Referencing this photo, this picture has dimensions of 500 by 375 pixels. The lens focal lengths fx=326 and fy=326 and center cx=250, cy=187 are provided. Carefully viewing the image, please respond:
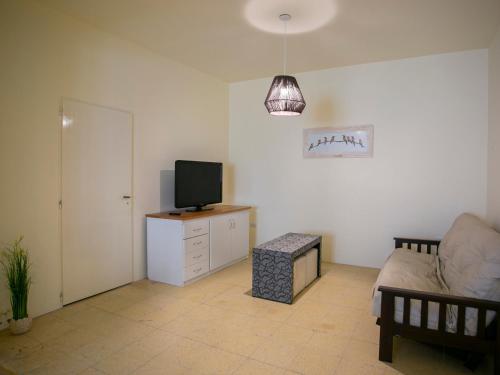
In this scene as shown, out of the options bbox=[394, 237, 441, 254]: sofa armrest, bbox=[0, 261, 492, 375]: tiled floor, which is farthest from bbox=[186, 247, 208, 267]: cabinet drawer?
bbox=[394, 237, 441, 254]: sofa armrest

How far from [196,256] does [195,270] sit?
0.54 feet

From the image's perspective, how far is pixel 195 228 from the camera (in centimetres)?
381

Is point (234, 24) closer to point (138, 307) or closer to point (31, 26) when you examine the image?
point (31, 26)

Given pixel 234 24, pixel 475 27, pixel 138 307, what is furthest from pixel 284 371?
pixel 475 27

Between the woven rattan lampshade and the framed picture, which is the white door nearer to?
the woven rattan lampshade

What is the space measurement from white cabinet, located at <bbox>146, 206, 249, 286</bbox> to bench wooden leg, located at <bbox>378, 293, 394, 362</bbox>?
85.2 inches

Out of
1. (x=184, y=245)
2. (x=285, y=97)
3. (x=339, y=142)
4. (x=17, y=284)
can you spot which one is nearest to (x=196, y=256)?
(x=184, y=245)

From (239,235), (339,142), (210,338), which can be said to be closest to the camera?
(210,338)

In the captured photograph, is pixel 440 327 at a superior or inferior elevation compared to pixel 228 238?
inferior

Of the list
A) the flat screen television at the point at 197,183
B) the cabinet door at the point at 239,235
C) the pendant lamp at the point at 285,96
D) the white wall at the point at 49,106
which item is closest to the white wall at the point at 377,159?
the cabinet door at the point at 239,235

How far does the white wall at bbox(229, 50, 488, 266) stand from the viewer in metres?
3.91

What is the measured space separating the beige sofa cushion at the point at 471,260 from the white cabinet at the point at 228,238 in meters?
2.50

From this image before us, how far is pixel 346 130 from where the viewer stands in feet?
14.9

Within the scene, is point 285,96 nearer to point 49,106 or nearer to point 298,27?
point 298,27
